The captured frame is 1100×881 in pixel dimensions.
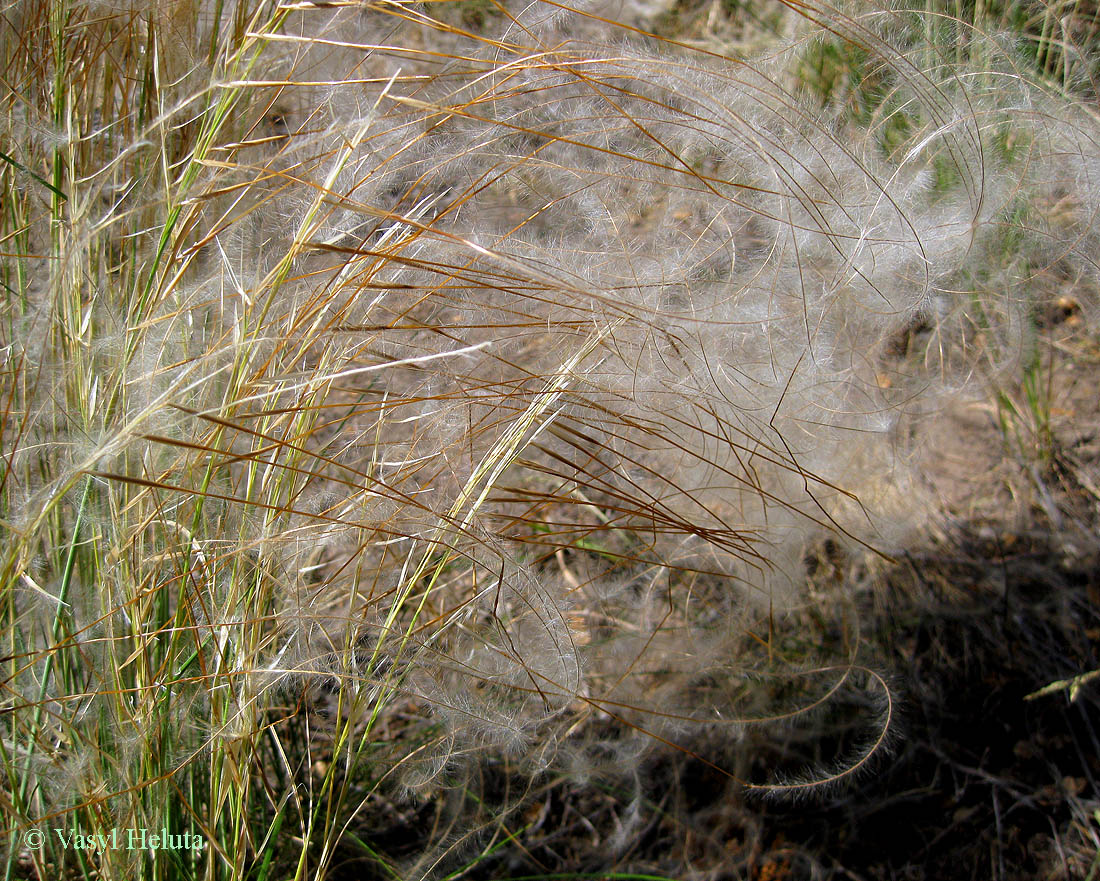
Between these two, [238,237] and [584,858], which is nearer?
[238,237]

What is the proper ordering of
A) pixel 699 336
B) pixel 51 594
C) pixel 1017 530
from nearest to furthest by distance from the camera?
pixel 51 594
pixel 699 336
pixel 1017 530

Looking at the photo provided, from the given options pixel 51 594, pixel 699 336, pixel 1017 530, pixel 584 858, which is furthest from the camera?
pixel 1017 530

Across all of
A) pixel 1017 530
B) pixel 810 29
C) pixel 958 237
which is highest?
pixel 810 29

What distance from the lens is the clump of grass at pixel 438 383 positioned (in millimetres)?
962

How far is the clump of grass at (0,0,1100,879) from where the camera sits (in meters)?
0.96

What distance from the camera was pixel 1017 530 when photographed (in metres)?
1.62

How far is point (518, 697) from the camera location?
1.19 m

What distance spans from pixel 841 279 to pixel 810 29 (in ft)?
2.01

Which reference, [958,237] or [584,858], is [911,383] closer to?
[958,237]

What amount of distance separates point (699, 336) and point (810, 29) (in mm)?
766

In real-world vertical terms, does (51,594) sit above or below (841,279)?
below

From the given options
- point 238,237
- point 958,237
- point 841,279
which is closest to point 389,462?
point 238,237

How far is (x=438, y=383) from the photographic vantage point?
1.13 m

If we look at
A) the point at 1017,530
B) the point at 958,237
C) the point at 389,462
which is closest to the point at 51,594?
the point at 389,462
